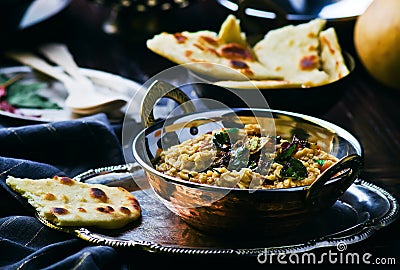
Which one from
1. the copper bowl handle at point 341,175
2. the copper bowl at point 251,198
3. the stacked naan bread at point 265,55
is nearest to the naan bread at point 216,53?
the stacked naan bread at point 265,55

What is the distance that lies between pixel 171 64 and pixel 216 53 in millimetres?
88

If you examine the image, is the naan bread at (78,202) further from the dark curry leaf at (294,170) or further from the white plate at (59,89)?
the white plate at (59,89)

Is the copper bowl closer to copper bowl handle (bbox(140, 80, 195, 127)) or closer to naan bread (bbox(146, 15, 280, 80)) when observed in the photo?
copper bowl handle (bbox(140, 80, 195, 127))

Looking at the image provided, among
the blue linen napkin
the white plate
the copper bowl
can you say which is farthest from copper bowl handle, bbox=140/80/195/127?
the white plate

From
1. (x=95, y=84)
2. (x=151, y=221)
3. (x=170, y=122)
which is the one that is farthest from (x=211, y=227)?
(x=95, y=84)

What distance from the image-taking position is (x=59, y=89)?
150 centimetres

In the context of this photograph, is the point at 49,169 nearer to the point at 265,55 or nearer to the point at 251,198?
the point at 251,198

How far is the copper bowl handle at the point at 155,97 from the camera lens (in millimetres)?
1074

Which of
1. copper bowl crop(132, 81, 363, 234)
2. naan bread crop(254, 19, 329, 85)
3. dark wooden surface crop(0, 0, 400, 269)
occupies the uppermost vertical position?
copper bowl crop(132, 81, 363, 234)

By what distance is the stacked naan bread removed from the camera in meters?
1.32

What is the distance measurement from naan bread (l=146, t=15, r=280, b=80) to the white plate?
125 mm

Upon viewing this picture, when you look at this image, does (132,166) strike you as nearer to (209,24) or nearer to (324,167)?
(324,167)

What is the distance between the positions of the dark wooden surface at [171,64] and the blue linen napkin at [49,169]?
9.6 inches

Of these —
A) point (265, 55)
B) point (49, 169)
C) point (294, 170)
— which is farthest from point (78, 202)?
point (265, 55)
